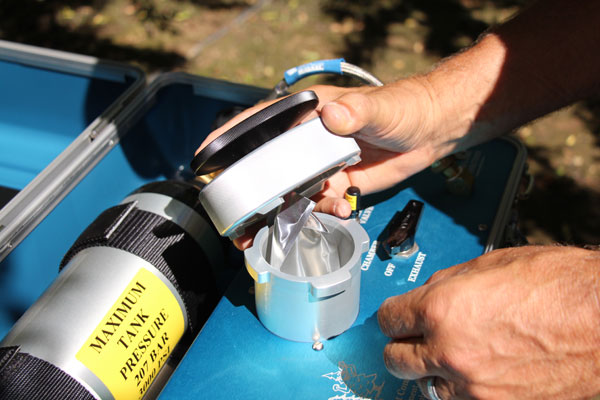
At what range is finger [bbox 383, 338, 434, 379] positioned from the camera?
65 centimetres

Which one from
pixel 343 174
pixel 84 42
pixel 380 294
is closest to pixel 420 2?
pixel 84 42

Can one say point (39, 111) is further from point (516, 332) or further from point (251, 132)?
point (516, 332)

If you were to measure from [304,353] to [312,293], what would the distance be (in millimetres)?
139

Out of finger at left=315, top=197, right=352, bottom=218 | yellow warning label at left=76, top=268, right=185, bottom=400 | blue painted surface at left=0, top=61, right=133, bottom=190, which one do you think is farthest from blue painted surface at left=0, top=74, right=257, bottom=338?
finger at left=315, top=197, right=352, bottom=218

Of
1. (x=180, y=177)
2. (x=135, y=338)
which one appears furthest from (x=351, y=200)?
(x=180, y=177)

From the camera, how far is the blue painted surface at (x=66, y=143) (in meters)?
0.98

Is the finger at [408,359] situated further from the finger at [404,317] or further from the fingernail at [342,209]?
the fingernail at [342,209]

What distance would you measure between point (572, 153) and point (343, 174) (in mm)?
1566

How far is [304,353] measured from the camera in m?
0.77

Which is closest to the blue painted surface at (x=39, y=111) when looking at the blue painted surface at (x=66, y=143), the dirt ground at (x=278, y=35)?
the blue painted surface at (x=66, y=143)

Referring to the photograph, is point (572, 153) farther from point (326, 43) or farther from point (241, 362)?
point (241, 362)

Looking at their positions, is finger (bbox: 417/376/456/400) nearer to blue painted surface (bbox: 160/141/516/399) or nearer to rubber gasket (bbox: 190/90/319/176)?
blue painted surface (bbox: 160/141/516/399)

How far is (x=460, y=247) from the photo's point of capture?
0.95 metres

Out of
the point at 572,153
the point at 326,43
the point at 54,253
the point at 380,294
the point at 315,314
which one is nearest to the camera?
the point at 315,314
